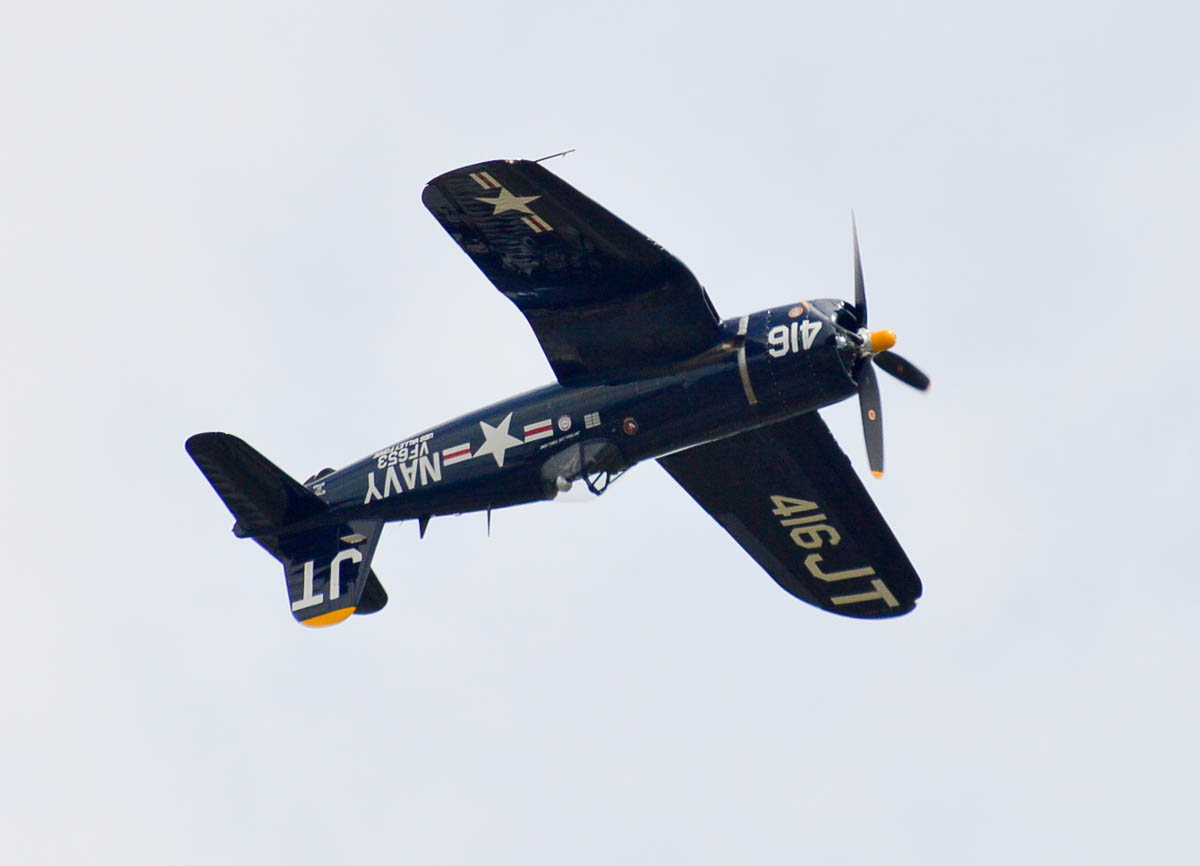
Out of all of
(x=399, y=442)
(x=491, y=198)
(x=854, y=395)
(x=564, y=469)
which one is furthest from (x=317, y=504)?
(x=854, y=395)

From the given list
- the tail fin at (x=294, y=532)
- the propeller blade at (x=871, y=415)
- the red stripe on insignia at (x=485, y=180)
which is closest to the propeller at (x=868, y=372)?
the propeller blade at (x=871, y=415)

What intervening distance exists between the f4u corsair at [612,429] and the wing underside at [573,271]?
3 centimetres

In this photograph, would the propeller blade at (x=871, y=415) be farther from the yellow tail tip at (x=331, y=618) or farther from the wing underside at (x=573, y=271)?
the yellow tail tip at (x=331, y=618)

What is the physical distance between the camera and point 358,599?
31.3m

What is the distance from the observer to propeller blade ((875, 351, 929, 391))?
28906mm

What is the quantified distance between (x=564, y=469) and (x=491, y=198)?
450cm

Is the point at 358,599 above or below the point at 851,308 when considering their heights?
below

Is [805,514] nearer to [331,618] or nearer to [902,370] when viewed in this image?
[902,370]

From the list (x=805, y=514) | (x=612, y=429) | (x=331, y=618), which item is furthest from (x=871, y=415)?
(x=331, y=618)

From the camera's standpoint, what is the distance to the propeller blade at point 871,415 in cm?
2817

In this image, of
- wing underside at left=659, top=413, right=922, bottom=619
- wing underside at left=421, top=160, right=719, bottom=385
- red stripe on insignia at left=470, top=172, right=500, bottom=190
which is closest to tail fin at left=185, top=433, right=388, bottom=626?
wing underside at left=421, top=160, right=719, bottom=385

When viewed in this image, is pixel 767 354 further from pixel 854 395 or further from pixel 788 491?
pixel 788 491

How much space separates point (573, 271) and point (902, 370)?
5.25 meters

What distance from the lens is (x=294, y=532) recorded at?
3197cm
